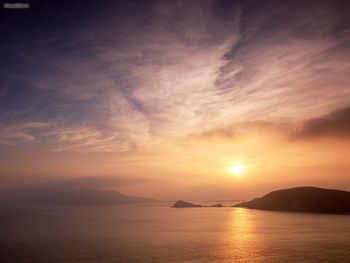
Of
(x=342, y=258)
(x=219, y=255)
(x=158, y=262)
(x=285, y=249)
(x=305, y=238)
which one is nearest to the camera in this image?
(x=158, y=262)

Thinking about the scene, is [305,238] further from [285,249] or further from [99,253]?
[99,253]

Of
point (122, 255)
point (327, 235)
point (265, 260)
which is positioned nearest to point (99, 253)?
point (122, 255)

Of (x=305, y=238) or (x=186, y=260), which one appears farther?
(x=305, y=238)

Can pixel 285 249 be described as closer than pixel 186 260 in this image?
No

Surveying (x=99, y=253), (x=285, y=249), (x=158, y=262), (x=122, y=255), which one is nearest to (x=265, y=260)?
(x=285, y=249)

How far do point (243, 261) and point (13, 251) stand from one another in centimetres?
6444

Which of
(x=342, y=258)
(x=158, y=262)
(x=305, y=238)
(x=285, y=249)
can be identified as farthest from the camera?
(x=305, y=238)

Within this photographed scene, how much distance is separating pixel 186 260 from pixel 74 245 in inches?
1626

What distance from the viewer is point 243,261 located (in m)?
77.9

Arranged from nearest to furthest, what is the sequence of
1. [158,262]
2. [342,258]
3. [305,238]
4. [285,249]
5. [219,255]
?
[158,262] < [342,258] < [219,255] < [285,249] < [305,238]

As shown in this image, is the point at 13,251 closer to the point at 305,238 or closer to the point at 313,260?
the point at 313,260

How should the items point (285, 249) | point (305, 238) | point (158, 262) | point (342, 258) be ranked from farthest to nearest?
point (305, 238) → point (285, 249) → point (342, 258) → point (158, 262)

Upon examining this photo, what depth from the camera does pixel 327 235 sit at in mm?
125250

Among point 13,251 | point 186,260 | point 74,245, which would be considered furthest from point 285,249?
point 13,251
